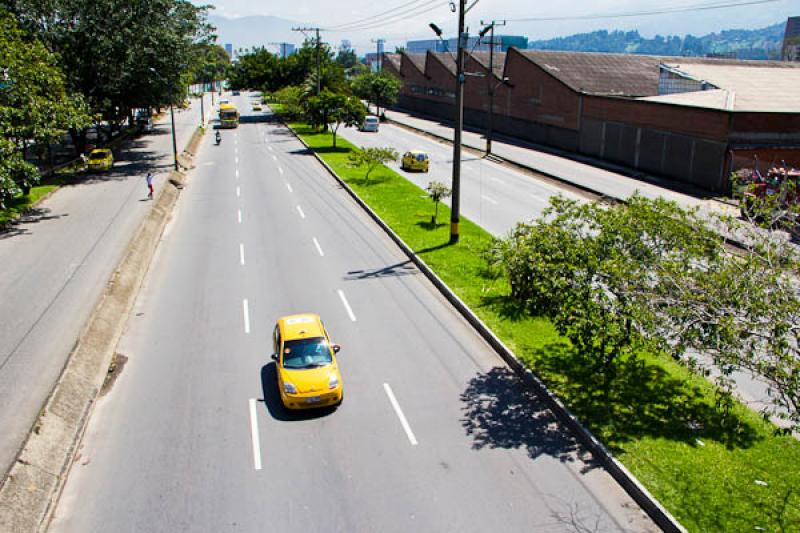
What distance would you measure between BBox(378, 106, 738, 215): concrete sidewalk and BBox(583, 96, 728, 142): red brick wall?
357cm

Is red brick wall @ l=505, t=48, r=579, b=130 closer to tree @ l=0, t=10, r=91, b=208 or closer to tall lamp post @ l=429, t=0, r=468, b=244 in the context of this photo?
tall lamp post @ l=429, t=0, r=468, b=244

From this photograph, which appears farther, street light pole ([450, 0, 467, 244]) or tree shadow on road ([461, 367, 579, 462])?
street light pole ([450, 0, 467, 244])

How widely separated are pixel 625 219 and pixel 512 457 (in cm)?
588

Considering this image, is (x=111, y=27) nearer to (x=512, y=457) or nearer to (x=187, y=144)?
(x=187, y=144)

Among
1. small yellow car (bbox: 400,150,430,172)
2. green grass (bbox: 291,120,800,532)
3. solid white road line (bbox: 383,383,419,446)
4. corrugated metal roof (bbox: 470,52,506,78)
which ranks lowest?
solid white road line (bbox: 383,383,419,446)

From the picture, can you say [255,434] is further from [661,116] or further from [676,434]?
[661,116]

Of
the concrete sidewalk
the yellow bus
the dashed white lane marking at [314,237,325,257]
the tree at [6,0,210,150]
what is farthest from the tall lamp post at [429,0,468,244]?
the yellow bus

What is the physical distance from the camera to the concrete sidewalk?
37938 mm

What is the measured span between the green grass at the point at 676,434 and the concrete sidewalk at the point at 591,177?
13118mm

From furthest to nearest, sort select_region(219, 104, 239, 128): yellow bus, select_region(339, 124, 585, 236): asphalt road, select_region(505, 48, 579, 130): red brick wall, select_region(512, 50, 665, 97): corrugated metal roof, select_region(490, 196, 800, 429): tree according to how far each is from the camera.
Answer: select_region(219, 104, 239, 128): yellow bus, select_region(512, 50, 665, 97): corrugated metal roof, select_region(505, 48, 579, 130): red brick wall, select_region(339, 124, 585, 236): asphalt road, select_region(490, 196, 800, 429): tree

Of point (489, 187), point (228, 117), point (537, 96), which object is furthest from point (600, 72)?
point (228, 117)

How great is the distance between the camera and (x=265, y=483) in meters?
12.0

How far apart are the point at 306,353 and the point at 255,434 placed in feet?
7.98

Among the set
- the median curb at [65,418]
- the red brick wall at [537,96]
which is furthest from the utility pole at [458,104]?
the red brick wall at [537,96]
